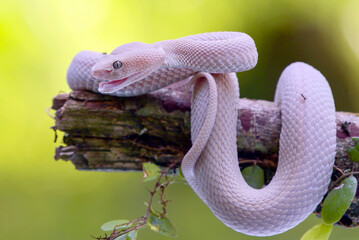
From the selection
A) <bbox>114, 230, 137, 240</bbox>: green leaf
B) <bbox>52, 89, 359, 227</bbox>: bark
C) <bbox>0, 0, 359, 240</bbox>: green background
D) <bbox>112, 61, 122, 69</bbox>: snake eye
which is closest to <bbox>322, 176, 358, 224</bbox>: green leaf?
<bbox>52, 89, 359, 227</bbox>: bark

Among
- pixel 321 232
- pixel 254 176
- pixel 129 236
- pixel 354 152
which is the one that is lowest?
pixel 321 232

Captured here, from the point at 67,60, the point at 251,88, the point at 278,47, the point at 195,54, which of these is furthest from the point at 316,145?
the point at 67,60

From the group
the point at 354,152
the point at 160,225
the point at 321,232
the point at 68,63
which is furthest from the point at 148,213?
the point at 68,63

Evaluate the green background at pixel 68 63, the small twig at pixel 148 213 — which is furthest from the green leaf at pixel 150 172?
the green background at pixel 68 63

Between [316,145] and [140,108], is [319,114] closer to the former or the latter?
[316,145]

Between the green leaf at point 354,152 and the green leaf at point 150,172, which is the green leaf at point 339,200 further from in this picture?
the green leaf at point 150,172

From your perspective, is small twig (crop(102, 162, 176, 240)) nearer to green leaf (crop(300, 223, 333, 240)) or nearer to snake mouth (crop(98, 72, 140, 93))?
snake mouth (crop(98, 72, 140, 93))

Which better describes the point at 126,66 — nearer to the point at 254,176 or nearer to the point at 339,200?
the point at 254,176
